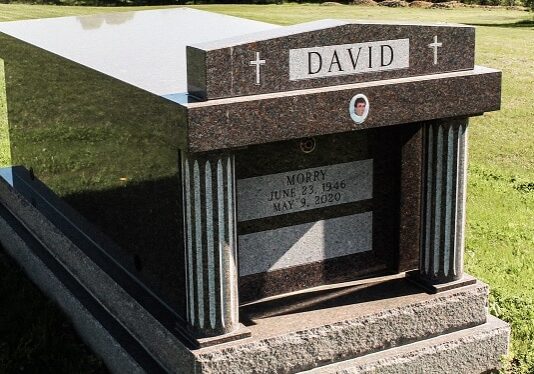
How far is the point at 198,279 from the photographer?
4.70 m

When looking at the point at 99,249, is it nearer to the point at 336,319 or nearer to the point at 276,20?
the point at 336,319

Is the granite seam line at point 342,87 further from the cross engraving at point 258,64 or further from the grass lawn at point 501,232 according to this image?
the grass lawn at point 501,232

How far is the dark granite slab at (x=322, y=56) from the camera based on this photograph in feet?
14.4

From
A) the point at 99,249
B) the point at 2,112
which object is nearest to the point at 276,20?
the point at 2,112

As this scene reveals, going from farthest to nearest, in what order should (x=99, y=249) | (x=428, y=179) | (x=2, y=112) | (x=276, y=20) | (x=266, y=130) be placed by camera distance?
(x=276, y=20) → (x=2, y=112) → (x=99, y=249) → (x=428, y=179) → (x=266, y=130)

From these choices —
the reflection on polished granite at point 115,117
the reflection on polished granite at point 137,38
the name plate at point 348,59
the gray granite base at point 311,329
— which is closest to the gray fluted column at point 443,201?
the gray granite base at point 311,329

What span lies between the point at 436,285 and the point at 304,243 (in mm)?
820

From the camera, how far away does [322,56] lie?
184 inches

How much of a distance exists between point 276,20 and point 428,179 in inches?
840

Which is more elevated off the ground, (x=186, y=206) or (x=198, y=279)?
(x=186, y=206)

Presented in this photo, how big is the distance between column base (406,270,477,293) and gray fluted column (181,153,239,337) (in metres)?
1.26

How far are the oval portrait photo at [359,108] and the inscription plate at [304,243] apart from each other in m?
0.89

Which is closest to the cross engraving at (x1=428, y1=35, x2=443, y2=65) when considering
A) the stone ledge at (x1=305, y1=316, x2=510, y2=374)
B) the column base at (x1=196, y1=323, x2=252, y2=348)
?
the stone ledge at (x1=305, y1=316, x2=510, y2=374)

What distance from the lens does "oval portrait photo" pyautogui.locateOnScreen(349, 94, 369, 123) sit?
474 centimetres
